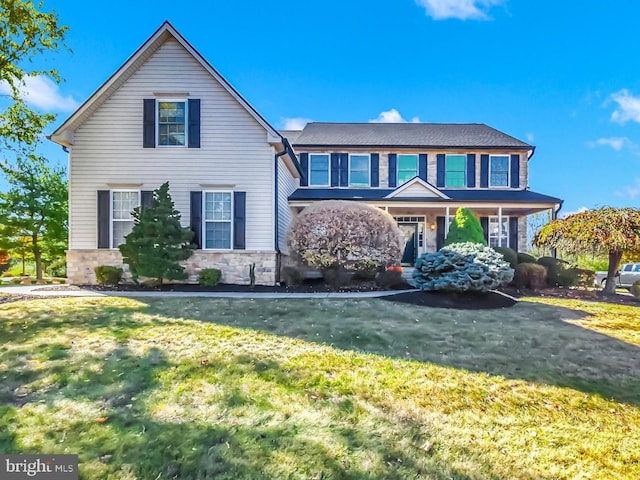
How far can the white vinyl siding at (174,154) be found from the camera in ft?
39.0

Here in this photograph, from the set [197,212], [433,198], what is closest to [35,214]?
[197,212]

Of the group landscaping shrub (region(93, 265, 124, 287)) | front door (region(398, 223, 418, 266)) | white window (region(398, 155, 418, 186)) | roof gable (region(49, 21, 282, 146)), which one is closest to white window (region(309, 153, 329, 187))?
white window (region(398, 155, 418, 186))

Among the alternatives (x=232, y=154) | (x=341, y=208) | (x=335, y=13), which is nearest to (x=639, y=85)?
(x=335, y=13)

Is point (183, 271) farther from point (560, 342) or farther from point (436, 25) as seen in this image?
point (436, 25)

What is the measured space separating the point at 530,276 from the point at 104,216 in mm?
13635

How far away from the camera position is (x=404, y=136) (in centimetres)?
1862

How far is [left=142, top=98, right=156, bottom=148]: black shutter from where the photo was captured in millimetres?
12008

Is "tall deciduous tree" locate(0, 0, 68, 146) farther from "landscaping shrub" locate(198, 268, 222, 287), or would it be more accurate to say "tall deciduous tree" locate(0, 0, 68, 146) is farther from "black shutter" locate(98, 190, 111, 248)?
"landscaping shrub" locate(198, 268, 222, 287)

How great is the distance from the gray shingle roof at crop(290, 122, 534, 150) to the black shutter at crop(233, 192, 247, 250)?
668 cm

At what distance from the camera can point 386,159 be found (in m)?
17.8

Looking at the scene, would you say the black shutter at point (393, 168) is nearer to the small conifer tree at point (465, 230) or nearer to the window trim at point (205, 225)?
the small conifer tree at point (465, 230)

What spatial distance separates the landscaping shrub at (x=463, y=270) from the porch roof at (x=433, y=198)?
5.57 metres

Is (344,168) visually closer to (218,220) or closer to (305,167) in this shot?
(305,167)
